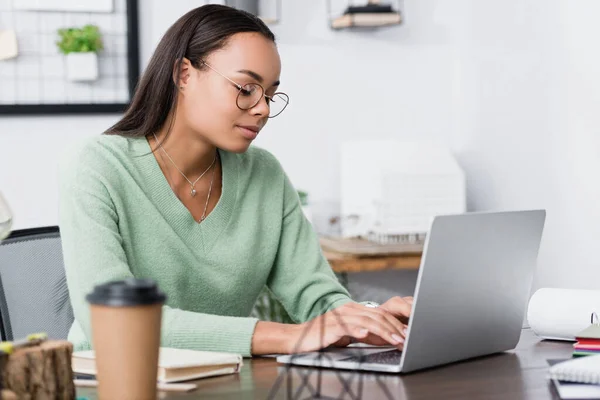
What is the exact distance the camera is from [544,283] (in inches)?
129

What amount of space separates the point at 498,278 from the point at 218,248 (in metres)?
0.69

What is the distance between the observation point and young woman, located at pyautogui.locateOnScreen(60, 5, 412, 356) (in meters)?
1.77

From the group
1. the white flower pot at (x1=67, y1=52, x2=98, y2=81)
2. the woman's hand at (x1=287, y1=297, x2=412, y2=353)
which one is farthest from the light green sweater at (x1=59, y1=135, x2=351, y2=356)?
the white flower pot at (x1=67, y1=52, x2=98, y2=81)

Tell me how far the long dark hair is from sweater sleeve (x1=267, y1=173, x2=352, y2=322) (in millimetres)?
343

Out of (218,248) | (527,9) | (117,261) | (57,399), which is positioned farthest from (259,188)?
(527,9)

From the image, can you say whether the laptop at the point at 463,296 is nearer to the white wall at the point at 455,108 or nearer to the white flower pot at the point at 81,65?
the white wall at the point at 455,108

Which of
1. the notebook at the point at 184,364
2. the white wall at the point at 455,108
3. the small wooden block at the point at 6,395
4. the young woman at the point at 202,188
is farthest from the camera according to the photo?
the white wall at the point at 455,108

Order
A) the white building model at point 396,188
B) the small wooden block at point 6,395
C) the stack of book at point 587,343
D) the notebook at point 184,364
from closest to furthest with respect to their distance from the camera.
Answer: the small wooden block at point 6,395 → the notebook at point 184,364 → the stack of book at point 587,343 → the white building model at point 396,188

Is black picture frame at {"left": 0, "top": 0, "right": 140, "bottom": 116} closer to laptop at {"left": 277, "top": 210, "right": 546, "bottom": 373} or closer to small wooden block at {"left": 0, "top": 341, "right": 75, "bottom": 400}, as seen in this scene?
laptop at {"left": 277, "top": 210, "right": 546, "bottom": 373}

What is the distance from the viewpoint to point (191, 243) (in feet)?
6.10

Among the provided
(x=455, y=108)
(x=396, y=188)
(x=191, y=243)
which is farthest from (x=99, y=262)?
(x=455, y=108)

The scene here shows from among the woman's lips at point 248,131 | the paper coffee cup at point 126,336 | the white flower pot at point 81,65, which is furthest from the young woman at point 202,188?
the white flower pot at point 81,65

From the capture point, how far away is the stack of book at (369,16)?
353cm

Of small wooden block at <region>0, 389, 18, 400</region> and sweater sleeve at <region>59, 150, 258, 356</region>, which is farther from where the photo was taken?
sweater sleeve at <region>59, 150, 258, 356</region>
